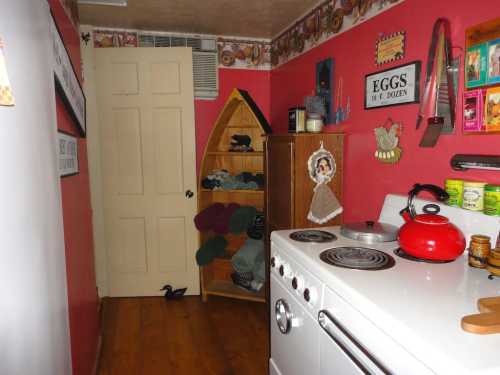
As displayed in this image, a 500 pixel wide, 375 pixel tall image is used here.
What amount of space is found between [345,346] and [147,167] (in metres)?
2.48

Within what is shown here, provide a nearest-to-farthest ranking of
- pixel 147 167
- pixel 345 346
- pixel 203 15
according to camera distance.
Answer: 1. pixel 345 346
2. pixel 203 15
3. pixel 147 167

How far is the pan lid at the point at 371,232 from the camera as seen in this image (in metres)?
1.49

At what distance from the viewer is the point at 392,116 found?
1817mm

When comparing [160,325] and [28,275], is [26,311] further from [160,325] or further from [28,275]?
[160,325]

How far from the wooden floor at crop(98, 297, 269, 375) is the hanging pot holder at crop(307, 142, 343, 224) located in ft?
3.20

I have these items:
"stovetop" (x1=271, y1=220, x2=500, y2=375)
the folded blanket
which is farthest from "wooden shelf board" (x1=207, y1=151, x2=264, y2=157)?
"stovetop" (x1=271, y1=220, x2=500, y2=375)

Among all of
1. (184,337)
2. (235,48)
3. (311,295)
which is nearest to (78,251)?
(184,337)

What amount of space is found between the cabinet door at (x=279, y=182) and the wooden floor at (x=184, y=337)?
805 millimetres

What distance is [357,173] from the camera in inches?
83.3

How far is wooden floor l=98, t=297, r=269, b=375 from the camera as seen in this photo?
7.30 feet

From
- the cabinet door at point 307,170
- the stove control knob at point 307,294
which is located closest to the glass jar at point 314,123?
the cabinet door at point 307,170

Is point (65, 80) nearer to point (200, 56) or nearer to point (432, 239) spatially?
point (432, 239)

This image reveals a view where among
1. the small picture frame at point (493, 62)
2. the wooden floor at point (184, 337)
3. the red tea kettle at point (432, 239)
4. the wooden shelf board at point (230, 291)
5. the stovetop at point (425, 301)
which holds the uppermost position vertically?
the small picture frame at point (493, 62)

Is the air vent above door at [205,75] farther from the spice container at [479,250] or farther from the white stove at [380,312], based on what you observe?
the spice container at [479,250]
